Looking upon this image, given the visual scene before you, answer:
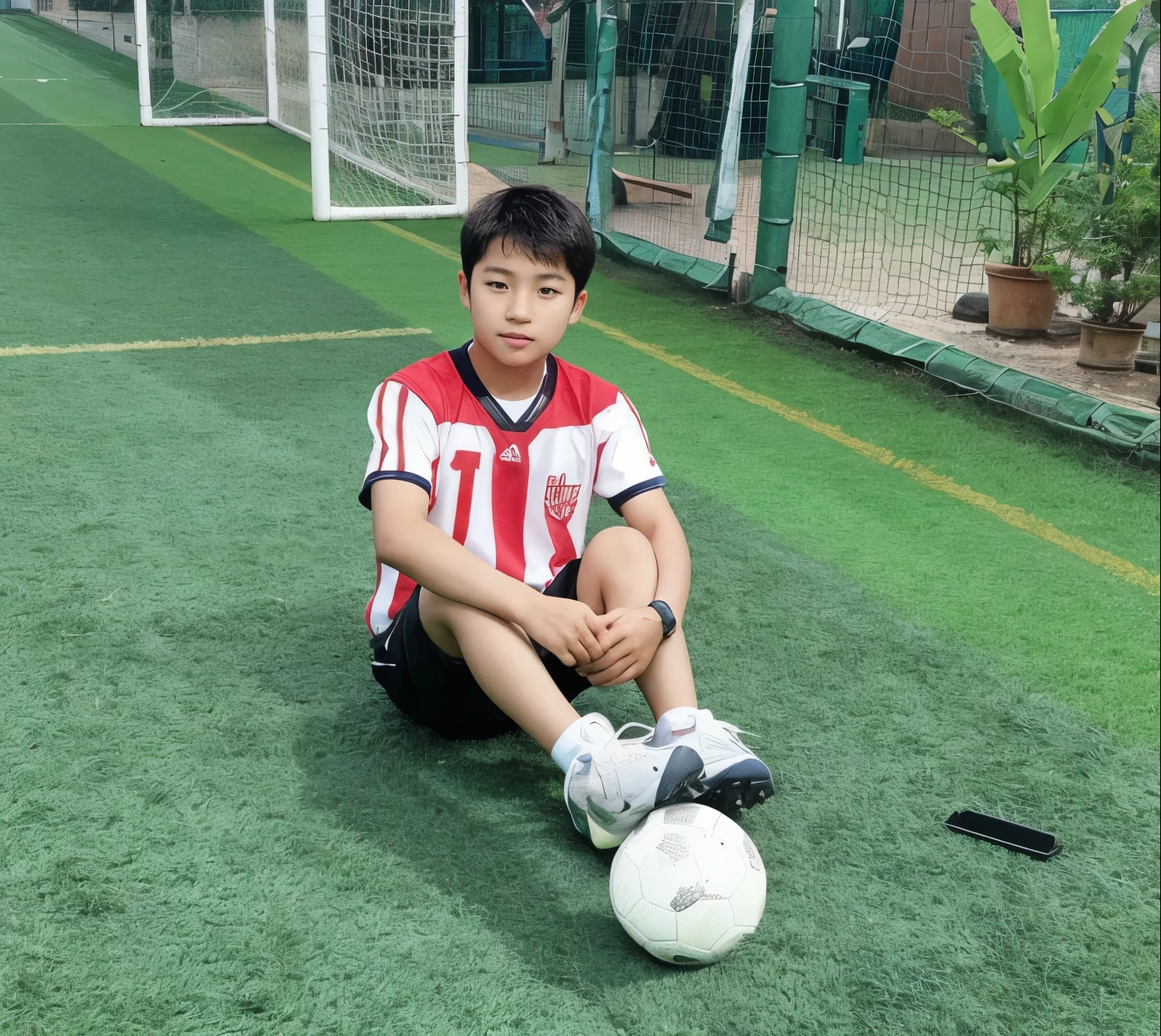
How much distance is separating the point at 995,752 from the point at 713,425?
2458 millimetres

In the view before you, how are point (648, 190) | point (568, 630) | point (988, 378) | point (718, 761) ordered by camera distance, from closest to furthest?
point (718, 761) → point (568, 630) → point (988, 378) → point (648, 190)

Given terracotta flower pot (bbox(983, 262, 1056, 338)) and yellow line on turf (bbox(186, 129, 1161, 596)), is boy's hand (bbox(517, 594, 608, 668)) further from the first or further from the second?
terracotta flower pot (bbox(983, 262, 1056, 338))

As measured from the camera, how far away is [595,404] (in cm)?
253

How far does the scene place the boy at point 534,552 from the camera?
2.11m

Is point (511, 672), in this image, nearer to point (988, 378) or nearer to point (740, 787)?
point (740, 787)

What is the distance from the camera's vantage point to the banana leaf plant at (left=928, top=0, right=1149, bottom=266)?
19.5 ft

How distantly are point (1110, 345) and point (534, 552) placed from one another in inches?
159

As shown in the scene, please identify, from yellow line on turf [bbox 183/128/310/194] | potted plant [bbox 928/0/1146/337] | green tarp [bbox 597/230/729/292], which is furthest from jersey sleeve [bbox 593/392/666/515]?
yellow line on turf [bbox 183/128/310/194]

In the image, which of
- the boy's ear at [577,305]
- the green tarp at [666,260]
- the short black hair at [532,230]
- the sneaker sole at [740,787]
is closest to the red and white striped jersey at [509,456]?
the boy's ear at [577,305]

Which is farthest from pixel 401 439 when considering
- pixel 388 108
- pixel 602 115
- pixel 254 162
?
pixel 254 162

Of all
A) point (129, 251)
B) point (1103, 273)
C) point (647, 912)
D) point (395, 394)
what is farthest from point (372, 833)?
point (129, 251)

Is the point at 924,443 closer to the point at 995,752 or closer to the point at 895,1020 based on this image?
the point at 995,752

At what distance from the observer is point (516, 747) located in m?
2.61

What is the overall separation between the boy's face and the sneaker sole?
83 centimetres
